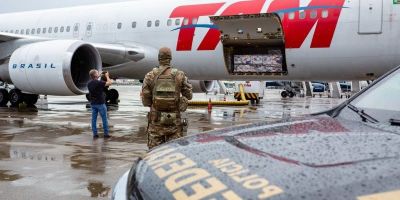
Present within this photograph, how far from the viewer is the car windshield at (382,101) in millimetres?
2291

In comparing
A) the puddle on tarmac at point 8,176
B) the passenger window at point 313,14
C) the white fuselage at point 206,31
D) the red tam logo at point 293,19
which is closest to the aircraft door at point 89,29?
the white fuselage at point 206,31

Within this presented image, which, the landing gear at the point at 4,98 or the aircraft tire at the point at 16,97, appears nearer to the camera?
the aircraft tire at the point at 16,97

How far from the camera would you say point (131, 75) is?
48.1 ft

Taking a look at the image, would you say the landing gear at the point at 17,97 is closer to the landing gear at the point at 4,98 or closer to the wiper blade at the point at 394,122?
the landing gear at the point at 4,98

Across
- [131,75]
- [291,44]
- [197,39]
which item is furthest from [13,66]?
[291,44]

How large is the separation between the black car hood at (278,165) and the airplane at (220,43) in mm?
8674

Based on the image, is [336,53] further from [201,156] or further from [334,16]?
[201,156]

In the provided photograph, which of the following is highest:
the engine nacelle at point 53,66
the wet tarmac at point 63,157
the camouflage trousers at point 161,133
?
the engine nacelle at point 53,66

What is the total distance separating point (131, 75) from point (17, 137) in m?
7.01

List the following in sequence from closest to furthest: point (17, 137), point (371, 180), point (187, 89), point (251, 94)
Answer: point (371, 180) → point (187, 89) → point (17, 137) → point (251, 94)

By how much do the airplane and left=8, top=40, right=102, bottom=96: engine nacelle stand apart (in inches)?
1.0

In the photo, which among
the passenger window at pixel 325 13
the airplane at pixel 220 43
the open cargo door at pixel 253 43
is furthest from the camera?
the open cargo door at pixel 253 43

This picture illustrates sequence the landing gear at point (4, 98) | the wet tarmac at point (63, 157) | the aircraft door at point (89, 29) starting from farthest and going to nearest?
the landing gear at point (4, 98) < the aircraft door at point (89, 29) < the wet tarmac at point (63, 157)

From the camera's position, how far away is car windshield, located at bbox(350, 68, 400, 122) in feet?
7.52
